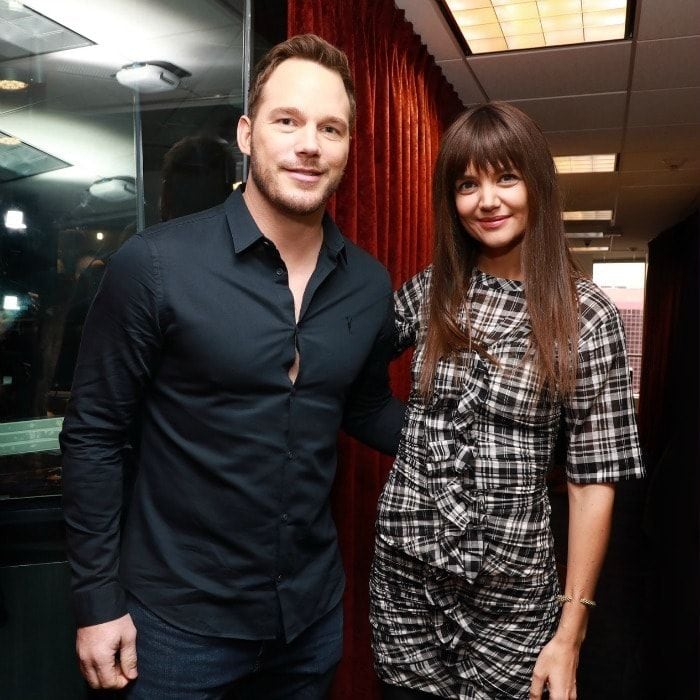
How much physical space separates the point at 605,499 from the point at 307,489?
21.9 inches

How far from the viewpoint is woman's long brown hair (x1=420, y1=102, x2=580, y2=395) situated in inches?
48.8

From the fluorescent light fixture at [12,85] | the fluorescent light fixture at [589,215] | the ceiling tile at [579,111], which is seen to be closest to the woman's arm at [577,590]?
the fluorescent light fixture at [12,85]

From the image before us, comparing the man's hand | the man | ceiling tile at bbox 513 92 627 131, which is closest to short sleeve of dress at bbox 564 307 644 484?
the man

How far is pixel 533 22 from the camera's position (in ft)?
9.38

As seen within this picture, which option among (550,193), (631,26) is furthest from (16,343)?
(631,26)

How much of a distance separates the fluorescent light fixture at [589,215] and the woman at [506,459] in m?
6.16

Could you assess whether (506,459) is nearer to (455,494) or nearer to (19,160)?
(455,494)

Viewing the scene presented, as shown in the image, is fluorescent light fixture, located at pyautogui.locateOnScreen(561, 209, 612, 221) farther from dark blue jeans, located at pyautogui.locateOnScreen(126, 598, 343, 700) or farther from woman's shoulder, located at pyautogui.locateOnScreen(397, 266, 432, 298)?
dark blue jeans, located at pyautogui.locateOnScreen(126, 598, 343, 700)

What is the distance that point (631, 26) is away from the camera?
2859mm

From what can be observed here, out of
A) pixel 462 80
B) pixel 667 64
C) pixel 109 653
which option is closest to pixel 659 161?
pixel 667 64

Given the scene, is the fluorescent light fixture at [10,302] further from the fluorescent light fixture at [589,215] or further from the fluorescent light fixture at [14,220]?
the fluorescent light fixture at [589,215]

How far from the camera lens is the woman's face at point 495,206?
130cm

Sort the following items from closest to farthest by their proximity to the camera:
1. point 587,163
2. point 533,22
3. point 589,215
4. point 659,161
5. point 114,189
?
point 114,189, point 533,22, point 659,161, point 587,163, point 589,215

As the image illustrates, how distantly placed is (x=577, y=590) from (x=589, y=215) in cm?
666
